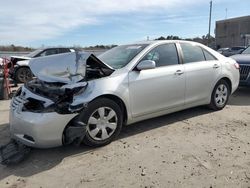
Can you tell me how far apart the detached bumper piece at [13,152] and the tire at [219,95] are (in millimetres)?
3873

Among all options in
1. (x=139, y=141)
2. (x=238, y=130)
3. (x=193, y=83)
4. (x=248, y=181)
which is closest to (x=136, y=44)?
(x=193, y=83)

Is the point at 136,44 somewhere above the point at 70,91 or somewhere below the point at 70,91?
above

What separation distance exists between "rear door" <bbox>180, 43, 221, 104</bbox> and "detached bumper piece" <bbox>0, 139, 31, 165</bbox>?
305cm

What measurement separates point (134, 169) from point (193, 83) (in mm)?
2624

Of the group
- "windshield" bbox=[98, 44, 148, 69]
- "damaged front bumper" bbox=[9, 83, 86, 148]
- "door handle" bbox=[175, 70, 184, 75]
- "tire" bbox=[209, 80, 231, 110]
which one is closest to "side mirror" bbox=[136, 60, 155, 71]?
"windshield" bbox=[98, 44, 148, 69]

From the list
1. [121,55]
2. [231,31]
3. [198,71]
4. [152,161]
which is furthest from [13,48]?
[231,31]

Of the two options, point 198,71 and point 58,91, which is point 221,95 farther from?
point 58,91

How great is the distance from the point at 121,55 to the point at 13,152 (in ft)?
8.21

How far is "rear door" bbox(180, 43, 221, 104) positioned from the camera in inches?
241

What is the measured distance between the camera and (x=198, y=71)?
247 inches

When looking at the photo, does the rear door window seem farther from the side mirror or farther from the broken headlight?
the broken headlight

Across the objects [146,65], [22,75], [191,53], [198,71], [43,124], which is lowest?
[22,75]

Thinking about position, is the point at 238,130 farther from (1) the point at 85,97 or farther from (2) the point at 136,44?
(1) the point at 85,97

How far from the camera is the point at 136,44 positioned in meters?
6.10
